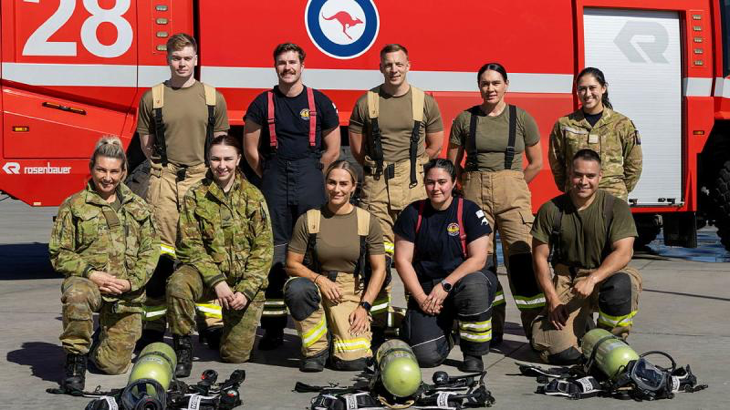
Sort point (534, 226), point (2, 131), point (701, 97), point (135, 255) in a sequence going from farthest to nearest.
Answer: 1. point (701, 97)
2. point (2, 131)
3. point (534, 226)
4. point (135, 255)

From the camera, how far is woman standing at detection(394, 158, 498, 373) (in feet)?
19.6

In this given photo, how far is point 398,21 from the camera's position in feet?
31.0

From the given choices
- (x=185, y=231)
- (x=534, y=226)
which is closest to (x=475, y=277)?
(x=534, y=226)

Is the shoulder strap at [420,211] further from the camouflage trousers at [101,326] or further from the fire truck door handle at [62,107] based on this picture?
the fire truck door handle at [62,107]

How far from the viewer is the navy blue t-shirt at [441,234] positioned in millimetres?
6188

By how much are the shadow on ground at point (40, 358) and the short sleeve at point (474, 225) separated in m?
2.45

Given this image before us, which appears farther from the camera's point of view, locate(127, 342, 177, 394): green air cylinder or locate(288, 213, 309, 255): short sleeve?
locate(288, 213, 309, 255): short sleeve

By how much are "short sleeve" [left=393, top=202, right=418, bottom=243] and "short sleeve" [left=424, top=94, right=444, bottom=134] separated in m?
0.87

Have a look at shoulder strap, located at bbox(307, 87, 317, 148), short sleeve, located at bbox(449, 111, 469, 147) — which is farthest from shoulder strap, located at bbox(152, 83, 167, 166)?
short sleeve, located at bbox(449, 111, 469, 147)

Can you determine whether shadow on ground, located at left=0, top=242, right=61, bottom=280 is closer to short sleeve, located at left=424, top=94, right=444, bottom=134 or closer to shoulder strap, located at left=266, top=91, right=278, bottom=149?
shoulder strap, located at left=266, top=91, right=278, bottom=149

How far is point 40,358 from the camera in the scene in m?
6.18

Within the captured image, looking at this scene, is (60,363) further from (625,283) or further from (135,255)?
(625,283)

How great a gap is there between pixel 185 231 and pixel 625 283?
8.40 ft

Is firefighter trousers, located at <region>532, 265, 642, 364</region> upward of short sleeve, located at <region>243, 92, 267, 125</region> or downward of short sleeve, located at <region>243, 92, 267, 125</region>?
downward
